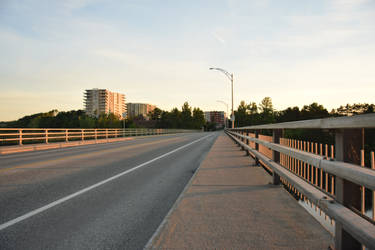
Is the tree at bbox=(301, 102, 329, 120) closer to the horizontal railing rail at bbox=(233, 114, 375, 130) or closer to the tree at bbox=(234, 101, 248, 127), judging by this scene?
the tree at bbox=(234, 101, 248, 127)

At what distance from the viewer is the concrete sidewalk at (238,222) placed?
9.86ft

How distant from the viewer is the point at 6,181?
7.19 metres

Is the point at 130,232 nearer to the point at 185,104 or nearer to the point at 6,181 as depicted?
the point at 6,181

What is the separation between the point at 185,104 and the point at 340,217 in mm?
159573

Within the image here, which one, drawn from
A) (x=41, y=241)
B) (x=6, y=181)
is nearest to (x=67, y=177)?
(x=6, y=181)

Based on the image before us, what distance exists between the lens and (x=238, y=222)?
3.64m

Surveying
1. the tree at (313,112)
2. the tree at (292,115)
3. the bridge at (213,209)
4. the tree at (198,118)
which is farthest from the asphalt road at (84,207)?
the tree at (198,118)

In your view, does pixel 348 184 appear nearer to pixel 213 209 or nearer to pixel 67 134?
pixel 213 209

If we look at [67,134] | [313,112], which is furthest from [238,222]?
[313,112]

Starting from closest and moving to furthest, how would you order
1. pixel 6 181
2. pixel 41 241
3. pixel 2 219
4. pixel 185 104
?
pixel 41 241 < pixel 2 219 < pixel 6 181 < pixel 185 104

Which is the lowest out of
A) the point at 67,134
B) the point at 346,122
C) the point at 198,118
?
the point at 67,134

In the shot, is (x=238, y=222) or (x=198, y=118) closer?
(x=238, y=222)

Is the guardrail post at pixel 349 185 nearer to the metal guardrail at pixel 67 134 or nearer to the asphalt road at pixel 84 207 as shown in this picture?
the asphalt road at pixel 84 207

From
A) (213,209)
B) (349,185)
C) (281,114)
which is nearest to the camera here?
(349,185)
